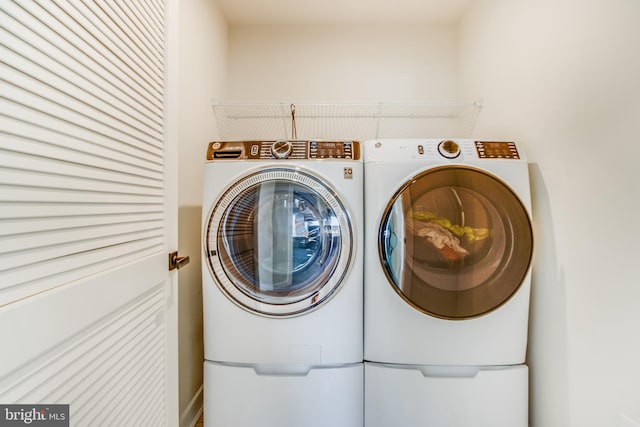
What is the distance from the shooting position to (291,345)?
1.17 m

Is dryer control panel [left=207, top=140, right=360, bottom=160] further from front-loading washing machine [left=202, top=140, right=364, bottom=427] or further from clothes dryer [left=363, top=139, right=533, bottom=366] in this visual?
clothes dryer [left=363, top=139, right=533, bottom=366]

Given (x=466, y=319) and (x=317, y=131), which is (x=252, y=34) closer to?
(x=317, y=131)

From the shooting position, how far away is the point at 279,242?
4.12ft

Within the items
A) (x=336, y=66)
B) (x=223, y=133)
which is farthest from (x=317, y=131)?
(x=223, y=133)

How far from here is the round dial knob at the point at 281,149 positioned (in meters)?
1.20

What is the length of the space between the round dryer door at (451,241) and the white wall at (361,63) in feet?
3.57

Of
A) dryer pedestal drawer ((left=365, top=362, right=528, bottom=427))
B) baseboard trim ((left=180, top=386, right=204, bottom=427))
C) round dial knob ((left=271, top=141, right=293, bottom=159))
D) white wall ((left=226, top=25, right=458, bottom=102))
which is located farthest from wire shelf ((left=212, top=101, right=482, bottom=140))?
baseboard trim ((left=180, top=386, right=204, bottom=427))

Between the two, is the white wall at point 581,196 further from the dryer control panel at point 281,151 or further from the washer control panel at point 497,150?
the dryer control panel at point 281,151

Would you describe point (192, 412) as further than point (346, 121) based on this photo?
No

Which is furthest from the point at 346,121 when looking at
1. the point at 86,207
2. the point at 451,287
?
the point at 86,207

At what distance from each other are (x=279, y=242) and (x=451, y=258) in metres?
0.75

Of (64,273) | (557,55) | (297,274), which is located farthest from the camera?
(297,274)

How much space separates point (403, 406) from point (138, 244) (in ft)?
3.92

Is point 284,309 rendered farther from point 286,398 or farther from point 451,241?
point 451,241
